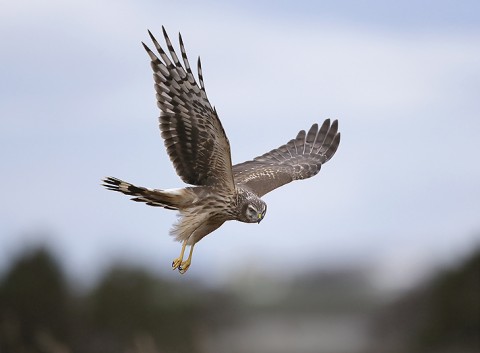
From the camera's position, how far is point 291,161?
1258 cm

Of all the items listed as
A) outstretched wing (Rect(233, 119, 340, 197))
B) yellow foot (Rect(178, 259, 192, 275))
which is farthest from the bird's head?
outstretched wing (Rect(233, 119, 340, 197))

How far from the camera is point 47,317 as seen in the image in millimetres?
27703

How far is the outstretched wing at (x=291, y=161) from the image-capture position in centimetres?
1120

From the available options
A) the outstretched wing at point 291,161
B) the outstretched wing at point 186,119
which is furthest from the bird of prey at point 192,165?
the outstretched wing at point 291,161

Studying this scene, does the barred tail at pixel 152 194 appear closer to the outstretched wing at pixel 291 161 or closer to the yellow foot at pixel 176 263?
the yellow foot at pixel 176 263

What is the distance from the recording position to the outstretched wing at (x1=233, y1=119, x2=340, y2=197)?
11.2 metres

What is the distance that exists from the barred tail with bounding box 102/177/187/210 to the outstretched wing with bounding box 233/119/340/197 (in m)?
1.35

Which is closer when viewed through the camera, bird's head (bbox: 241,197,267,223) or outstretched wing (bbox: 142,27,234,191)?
outstretched wing (bbox: 142,27,234,191)

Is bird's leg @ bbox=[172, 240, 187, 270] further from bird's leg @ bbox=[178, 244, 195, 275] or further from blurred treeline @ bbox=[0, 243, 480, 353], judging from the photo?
blurred treeline @ bbox=[0, 243, 480, 353]

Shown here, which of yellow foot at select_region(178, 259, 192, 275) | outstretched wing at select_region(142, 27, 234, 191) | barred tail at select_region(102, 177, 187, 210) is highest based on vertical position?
outstretched wing at select_region(142, 27, 234, 191)

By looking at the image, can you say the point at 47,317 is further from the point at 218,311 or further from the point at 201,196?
the point at 201,196

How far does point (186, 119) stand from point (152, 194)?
2.15ft

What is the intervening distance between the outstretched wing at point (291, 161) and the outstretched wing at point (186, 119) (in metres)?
1.44

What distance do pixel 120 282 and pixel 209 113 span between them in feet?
68.2
